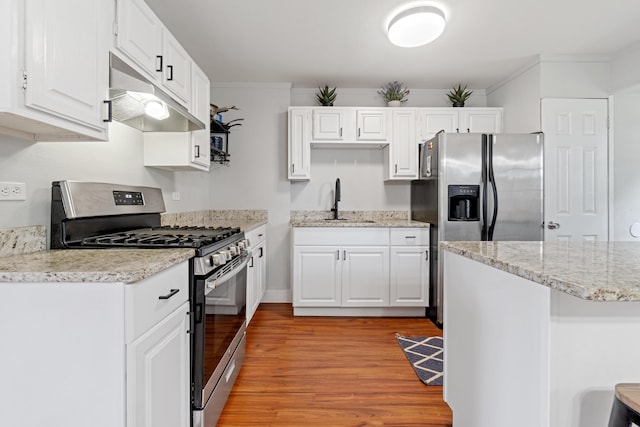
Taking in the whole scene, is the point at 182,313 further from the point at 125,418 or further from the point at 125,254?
the point at 125,418

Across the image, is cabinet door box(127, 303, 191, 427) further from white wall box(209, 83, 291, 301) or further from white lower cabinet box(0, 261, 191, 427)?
white wall box(209, 83, 291, 301)

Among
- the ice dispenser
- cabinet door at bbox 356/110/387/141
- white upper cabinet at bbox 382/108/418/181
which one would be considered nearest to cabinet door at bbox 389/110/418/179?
white upper cabinet at bbox 382/108/418/181

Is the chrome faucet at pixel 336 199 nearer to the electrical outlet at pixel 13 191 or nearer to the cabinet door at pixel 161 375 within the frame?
the cabinet door at pixel 161 375

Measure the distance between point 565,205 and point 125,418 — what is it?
3.72 meters

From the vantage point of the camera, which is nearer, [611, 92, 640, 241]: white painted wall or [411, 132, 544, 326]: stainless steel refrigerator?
[411, 132, 544, 326]: stainless steel refrigerator

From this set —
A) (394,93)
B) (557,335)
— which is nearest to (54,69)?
(557,335)

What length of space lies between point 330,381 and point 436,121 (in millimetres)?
2782

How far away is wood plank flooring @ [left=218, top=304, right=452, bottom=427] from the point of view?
175 centimetres

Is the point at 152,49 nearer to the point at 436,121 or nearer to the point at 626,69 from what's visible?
the point at 436,121

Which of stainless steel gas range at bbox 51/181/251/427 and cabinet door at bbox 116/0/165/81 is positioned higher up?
cabinet door at bbox 116/0/165/81

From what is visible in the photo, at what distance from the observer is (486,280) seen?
125 cm

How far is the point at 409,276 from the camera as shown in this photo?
3.24m

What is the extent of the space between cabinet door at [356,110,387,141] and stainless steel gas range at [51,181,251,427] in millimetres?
2018

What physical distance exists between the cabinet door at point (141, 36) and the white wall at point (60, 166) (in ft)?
1.61
